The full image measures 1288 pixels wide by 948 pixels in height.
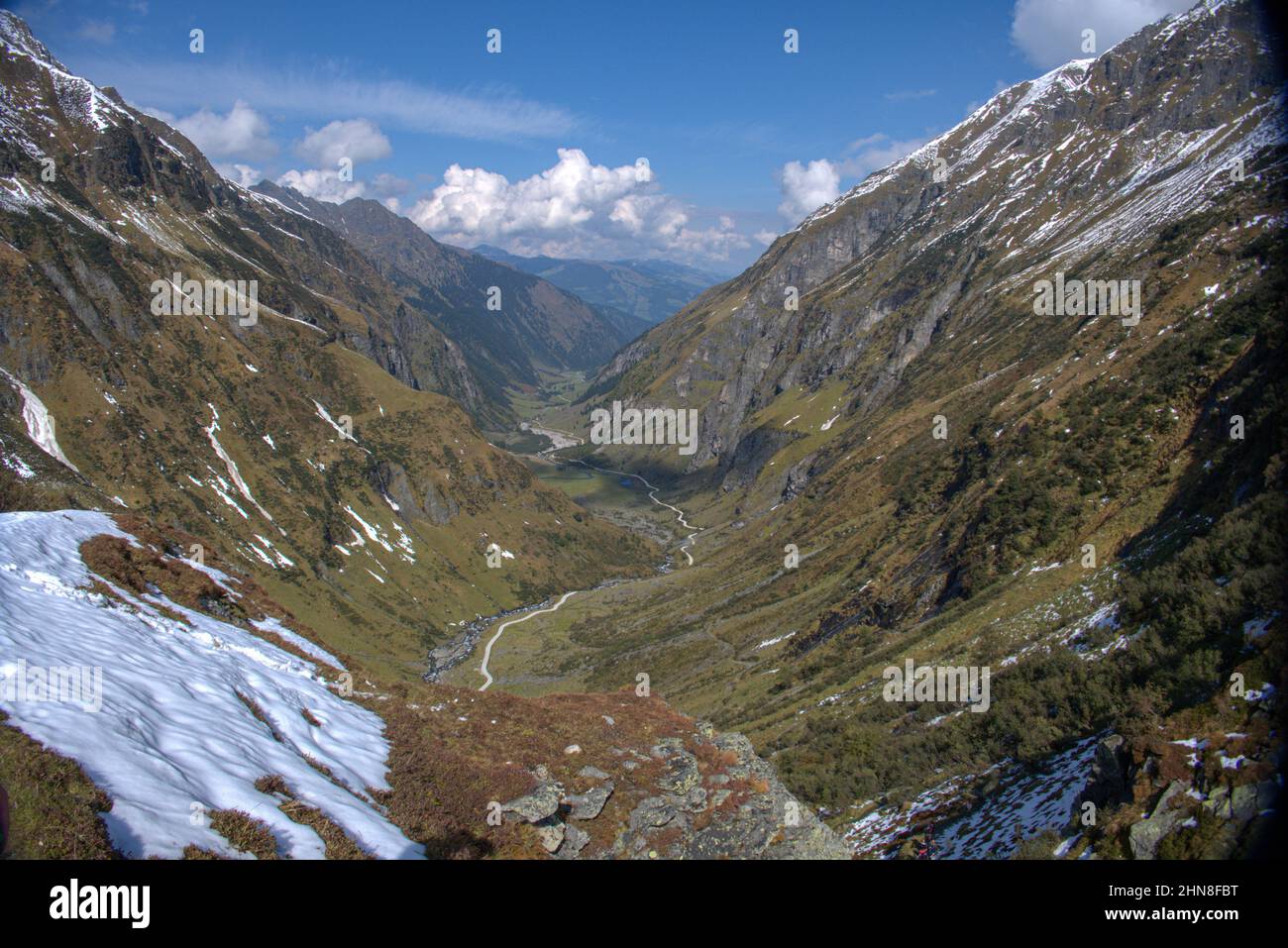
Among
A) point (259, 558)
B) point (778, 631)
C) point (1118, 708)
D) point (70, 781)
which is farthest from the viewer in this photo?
point (259, 558)

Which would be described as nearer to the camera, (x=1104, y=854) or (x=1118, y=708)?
(x=1104, y=854)

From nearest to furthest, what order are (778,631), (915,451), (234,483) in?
1. (778,631)
2. (915,451)
3. (234,483)

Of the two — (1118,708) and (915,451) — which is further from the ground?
(915,451)

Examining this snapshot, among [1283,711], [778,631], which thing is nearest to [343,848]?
[1283,711]

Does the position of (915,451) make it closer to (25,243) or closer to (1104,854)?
(1104,854)

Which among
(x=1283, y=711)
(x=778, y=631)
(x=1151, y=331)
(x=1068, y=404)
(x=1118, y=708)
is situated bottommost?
(x=778, y=631)
